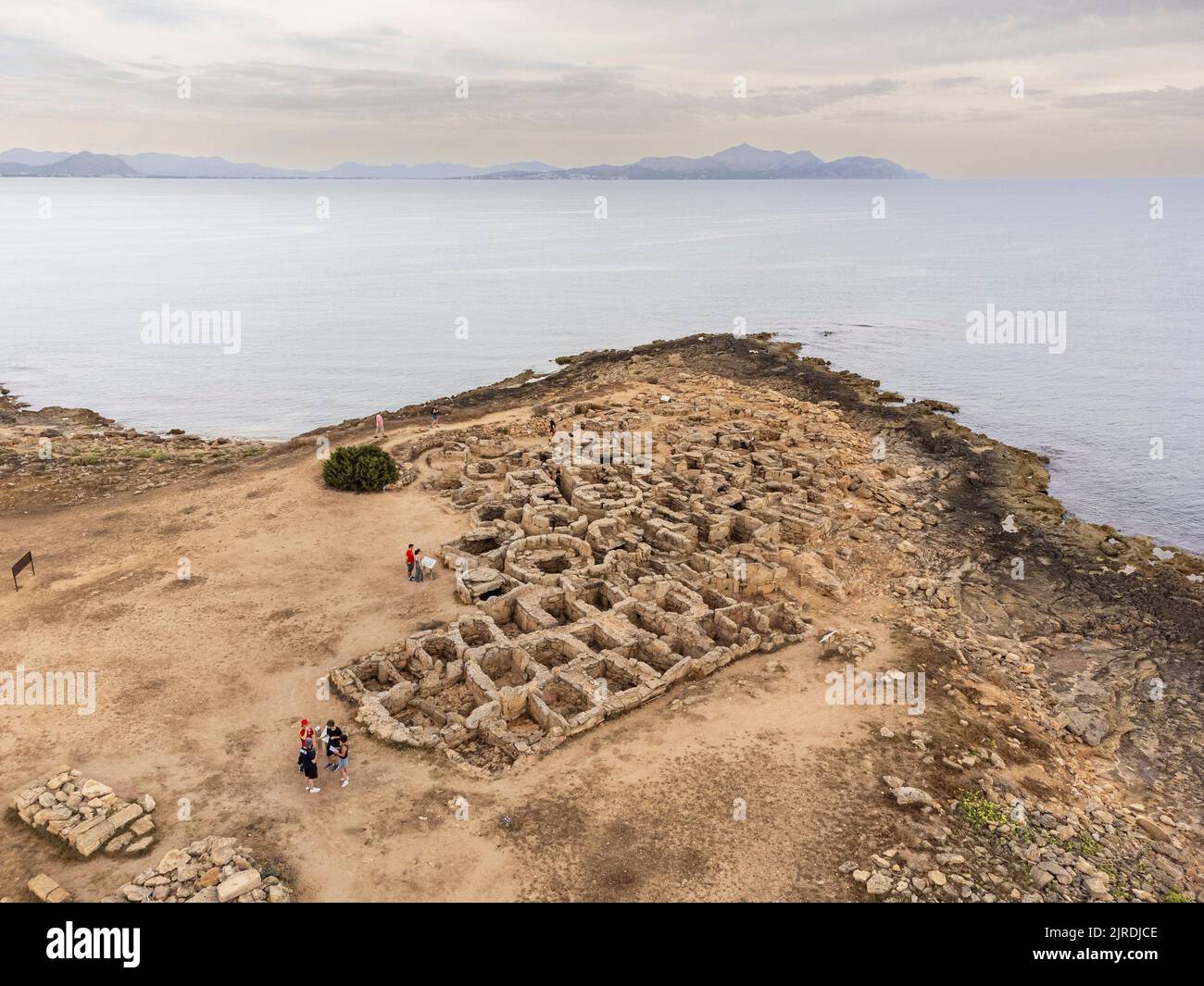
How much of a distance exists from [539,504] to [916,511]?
56.4 feet

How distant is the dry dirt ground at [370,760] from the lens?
534 inches

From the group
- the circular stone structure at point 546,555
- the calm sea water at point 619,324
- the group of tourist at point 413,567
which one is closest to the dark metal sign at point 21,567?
the group of tourist at point 413,567

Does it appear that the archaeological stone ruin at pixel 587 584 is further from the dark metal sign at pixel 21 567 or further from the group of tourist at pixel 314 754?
the dark metal sign at pixel 21 567

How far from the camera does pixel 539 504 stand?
28.3 m

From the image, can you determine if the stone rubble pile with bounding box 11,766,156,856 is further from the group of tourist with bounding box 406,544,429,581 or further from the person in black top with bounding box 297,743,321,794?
the group of tourist with bounding box 406,544,429,581

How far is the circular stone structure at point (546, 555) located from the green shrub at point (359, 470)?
30.2 feet

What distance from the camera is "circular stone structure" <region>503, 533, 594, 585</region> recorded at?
24219 mm

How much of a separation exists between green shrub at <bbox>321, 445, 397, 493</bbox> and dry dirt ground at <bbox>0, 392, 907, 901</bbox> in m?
5.96

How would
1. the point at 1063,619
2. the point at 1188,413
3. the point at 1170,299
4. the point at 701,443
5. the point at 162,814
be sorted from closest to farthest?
1. the point at 162,814
2. the point at 1063,619
3. the point at 701,443
4. the point at 1188,413
5. the point at 1170,299

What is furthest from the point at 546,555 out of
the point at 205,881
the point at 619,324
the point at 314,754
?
the point at 619,324

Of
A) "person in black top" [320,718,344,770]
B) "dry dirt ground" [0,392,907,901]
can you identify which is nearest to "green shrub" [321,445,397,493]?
"dry dirt ground" [0,392,907,901]

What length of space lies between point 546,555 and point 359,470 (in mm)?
10843

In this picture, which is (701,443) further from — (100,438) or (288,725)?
(100,438)
